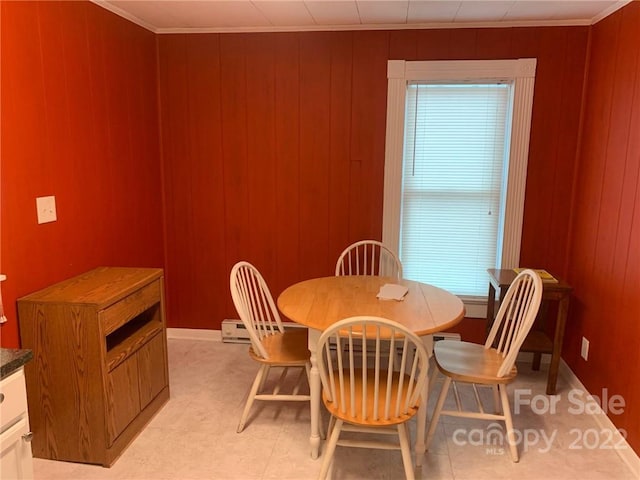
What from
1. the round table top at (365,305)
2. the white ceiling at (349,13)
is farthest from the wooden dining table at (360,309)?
the white ceiling at (349,13)

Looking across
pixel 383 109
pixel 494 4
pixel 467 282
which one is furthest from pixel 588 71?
pixel 467 282

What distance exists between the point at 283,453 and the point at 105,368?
922 mm

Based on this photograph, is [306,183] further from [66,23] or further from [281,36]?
[66,23]

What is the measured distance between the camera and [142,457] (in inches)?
87.2

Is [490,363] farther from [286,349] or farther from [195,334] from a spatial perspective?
[195,334]

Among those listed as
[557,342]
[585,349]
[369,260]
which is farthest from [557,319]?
[369,260]

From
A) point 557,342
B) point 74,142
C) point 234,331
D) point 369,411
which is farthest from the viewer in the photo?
point 234,331

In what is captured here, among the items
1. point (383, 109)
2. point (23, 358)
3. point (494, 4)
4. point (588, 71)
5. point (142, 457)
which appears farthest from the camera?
point (383, 109)

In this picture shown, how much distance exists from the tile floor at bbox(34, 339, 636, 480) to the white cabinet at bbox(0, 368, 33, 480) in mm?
636

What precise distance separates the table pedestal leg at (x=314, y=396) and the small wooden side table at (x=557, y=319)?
1338 millimetres

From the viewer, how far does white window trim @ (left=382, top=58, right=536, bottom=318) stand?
9.74 feet

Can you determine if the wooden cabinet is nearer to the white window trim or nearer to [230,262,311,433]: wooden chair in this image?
[230,262,311,433]: wooden chair

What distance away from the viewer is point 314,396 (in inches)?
83.4

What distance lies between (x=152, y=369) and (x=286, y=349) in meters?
0.73
